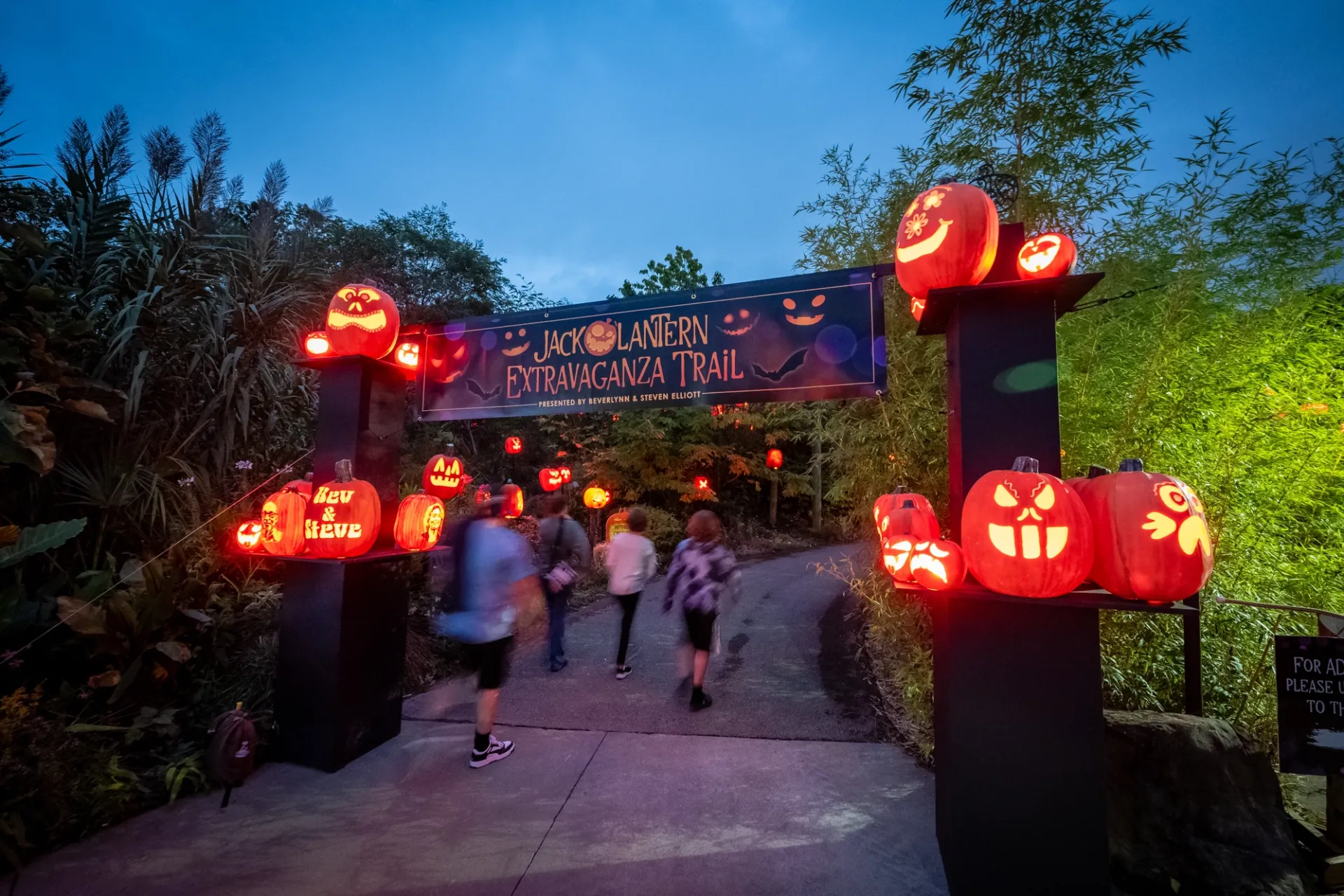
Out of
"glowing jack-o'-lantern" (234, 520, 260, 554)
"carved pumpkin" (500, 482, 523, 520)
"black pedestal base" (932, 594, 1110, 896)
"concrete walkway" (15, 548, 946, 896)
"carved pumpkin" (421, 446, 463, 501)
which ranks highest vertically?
"carved pumpkin" (421, 446, 463, 501)

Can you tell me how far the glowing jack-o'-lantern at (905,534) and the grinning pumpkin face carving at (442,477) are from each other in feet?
11.5

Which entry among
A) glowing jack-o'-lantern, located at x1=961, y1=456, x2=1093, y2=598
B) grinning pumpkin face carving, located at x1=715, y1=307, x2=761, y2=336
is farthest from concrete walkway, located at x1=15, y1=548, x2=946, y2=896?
grinning pumpkin face carving, located at x1=715, y1=307, x2=761, y2=336

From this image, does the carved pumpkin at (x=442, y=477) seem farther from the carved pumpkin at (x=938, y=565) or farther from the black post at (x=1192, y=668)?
the black post at (x=1192, y=668)

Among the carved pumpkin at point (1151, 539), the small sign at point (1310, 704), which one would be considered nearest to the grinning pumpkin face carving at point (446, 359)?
the carved pumpkin at point (1151, 539)

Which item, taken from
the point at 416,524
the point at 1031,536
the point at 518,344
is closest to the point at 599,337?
the point at 518,344

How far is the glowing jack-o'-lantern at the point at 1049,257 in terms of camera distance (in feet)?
7.17

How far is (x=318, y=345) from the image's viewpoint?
3637mm

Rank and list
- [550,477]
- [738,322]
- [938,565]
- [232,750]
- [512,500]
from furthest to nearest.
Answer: [550,477] → [512,500] → [738,322] → [232,750] → [938,565]

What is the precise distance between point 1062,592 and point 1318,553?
9.16 ft

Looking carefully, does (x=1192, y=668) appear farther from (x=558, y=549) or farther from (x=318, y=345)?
(x=318, y=345)

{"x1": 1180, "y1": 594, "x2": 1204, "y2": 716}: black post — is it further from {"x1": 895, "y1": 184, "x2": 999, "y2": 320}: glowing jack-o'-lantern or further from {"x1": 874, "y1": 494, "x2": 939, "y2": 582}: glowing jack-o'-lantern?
{"x1": 895, "y1": 184, "x2": 999, "y2": 320}: glowing jack-o'-lantern

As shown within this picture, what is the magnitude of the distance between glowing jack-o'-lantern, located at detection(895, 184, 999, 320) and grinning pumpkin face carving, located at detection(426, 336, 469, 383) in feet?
10.0

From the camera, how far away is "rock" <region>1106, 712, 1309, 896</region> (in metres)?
2.23

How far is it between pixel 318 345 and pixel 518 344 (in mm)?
1366
